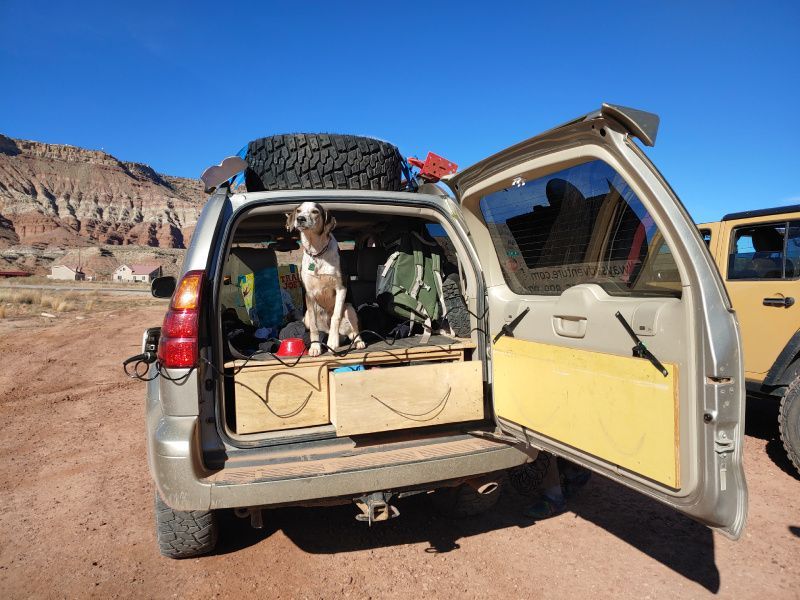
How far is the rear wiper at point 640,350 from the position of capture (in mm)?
1878

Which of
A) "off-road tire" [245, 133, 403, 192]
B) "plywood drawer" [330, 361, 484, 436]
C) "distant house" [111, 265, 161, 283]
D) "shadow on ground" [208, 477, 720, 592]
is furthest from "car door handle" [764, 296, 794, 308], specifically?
"distant house" [111, 265, 161, 283]

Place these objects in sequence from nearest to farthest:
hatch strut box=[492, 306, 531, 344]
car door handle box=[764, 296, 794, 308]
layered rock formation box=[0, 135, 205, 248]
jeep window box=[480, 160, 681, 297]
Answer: jeep window box=[480, 160, 681, 297] → hatch strut box=[492, 306, 531, 344] → car door handle box=[764, 296, 794, 308] → layered rock formation box=[0, 135, 205, 248]

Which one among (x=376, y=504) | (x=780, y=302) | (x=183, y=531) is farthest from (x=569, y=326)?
(x=780, y=302)

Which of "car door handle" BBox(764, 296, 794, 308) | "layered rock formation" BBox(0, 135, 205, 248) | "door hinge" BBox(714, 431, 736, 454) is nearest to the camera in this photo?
"door hinge" BBox(714, 431, 736, 454)

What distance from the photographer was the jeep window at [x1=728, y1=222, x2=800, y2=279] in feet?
15.4

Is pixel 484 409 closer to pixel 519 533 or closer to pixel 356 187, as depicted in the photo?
pixel 519 533

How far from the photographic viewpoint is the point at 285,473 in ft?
7.47

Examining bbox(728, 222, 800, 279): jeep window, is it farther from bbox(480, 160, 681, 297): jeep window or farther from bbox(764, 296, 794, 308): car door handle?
bbox(480, 160, 681, 297): jeep window

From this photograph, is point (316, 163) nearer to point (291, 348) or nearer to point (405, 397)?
point (291, 348)

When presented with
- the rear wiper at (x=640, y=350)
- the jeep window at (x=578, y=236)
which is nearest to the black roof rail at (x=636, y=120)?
the jeep window at (x=578, y=236)

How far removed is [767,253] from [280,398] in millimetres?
4889

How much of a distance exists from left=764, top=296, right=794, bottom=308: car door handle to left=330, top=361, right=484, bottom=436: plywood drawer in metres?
3.54

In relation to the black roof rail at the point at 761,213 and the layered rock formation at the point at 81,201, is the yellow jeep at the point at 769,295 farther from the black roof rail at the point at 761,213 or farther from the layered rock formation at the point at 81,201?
the layered rock formation at the point at 81,201

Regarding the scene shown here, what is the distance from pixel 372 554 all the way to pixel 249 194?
2.11m
